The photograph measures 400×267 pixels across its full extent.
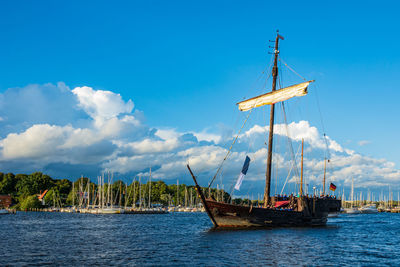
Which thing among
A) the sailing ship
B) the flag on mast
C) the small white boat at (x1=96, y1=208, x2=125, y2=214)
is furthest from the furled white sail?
the small white boat at (x1=96, y1=208, x2=125, y2=214)

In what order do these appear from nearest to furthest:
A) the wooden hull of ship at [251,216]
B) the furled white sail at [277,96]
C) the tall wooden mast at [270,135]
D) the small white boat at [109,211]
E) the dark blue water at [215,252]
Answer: the dark blue water at [215,252] → the wooden hull of ship at [251,216] → the tall wooden mast at [270,135] → the furled white sail at [277,96] → the small white boat at [109,211]

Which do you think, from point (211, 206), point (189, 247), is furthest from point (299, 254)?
point (211, 206)

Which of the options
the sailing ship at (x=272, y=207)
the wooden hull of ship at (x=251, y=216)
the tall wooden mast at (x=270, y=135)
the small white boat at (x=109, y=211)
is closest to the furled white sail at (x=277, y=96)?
the sailing ship at (x=272, y=207)

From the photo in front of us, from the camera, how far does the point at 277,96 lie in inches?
2159

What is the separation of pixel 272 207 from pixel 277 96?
1572cm

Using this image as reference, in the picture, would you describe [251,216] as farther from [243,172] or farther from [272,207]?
[272,207]

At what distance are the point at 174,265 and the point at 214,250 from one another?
263 inches

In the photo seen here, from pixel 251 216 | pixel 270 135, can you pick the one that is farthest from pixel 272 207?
pixel 270 135

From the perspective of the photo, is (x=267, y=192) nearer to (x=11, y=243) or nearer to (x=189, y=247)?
(x=189, y=247)

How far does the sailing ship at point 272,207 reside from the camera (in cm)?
4538

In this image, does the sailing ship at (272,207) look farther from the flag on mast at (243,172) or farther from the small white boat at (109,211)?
the small white boat at (109,211)

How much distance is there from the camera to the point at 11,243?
131 ft

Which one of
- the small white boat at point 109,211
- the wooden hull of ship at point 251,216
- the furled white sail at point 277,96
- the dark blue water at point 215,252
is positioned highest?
the furled white sail at point 277,96

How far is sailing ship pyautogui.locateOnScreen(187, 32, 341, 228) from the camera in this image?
4538 cm
